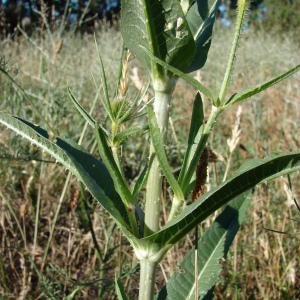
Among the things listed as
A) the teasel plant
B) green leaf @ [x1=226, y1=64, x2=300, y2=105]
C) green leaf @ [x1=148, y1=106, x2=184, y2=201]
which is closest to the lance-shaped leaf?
the teasel plant

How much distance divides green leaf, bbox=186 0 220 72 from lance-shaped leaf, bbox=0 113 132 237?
0.22m

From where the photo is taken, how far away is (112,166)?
0.68m

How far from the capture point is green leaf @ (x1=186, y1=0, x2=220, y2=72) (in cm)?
78

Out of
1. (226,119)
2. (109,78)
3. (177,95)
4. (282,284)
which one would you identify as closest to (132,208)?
(282,284)

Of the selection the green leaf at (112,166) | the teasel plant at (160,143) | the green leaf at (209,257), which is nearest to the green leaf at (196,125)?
the teasel plant at (160,143)

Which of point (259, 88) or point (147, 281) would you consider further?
point (147, 281)

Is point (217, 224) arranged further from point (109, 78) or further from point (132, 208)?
point (109, 78)

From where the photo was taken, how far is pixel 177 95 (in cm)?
390

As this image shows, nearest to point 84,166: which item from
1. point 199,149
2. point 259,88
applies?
point 199,149

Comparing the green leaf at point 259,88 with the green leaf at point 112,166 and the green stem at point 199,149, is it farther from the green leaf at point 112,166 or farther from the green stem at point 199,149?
the green leaf at point 112,166

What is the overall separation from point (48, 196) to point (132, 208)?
116cm

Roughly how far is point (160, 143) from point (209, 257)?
31 centimetres

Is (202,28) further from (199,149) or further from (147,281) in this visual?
(147,281)

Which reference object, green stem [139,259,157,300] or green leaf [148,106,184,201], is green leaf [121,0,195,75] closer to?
green leaf [148,106,184,201]
